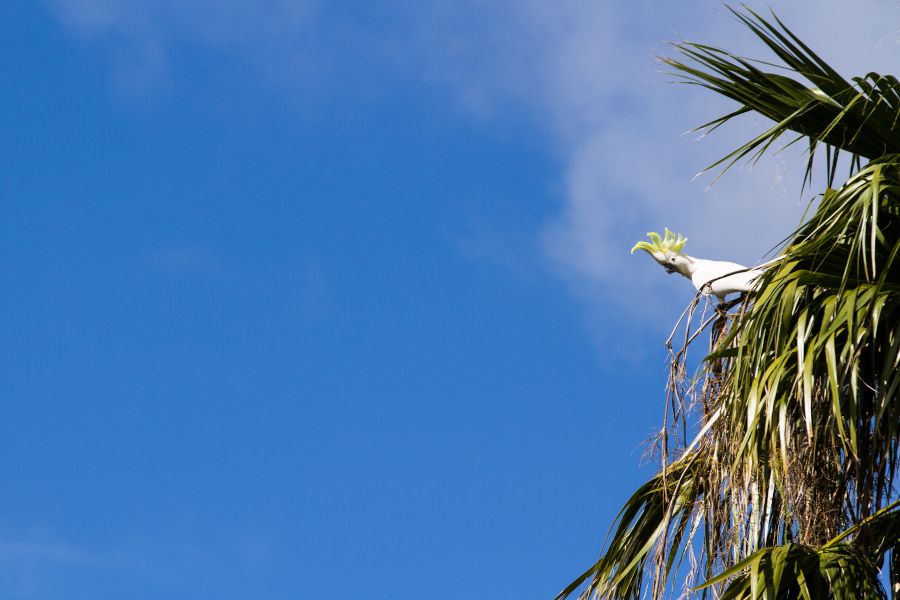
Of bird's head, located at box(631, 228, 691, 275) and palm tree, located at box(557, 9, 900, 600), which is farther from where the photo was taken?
bird's head, located at box(631, 228, 691, 275)

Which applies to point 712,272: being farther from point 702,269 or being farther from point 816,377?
point 816,377

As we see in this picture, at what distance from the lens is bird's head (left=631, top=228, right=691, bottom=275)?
5.80 metres

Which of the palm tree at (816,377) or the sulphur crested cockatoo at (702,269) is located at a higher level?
the sulphur crested cockatoo at (702,269)

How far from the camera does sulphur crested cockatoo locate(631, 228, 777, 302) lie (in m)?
5.15

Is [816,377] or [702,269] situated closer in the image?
[816,377]

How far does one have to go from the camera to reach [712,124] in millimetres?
4375

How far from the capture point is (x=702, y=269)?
5660 millimetres

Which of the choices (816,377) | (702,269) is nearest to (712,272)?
(702,269)

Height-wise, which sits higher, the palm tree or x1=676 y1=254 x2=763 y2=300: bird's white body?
x1=676 y1=254 x2=763 y2=300: bird's white body

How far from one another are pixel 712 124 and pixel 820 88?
1.25 feet

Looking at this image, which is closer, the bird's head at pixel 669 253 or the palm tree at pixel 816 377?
the palm tree at pixel 816 377

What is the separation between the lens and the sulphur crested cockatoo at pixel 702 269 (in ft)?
16.9

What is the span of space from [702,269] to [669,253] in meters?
0.23

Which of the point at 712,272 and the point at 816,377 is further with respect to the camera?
the point at 712,272
